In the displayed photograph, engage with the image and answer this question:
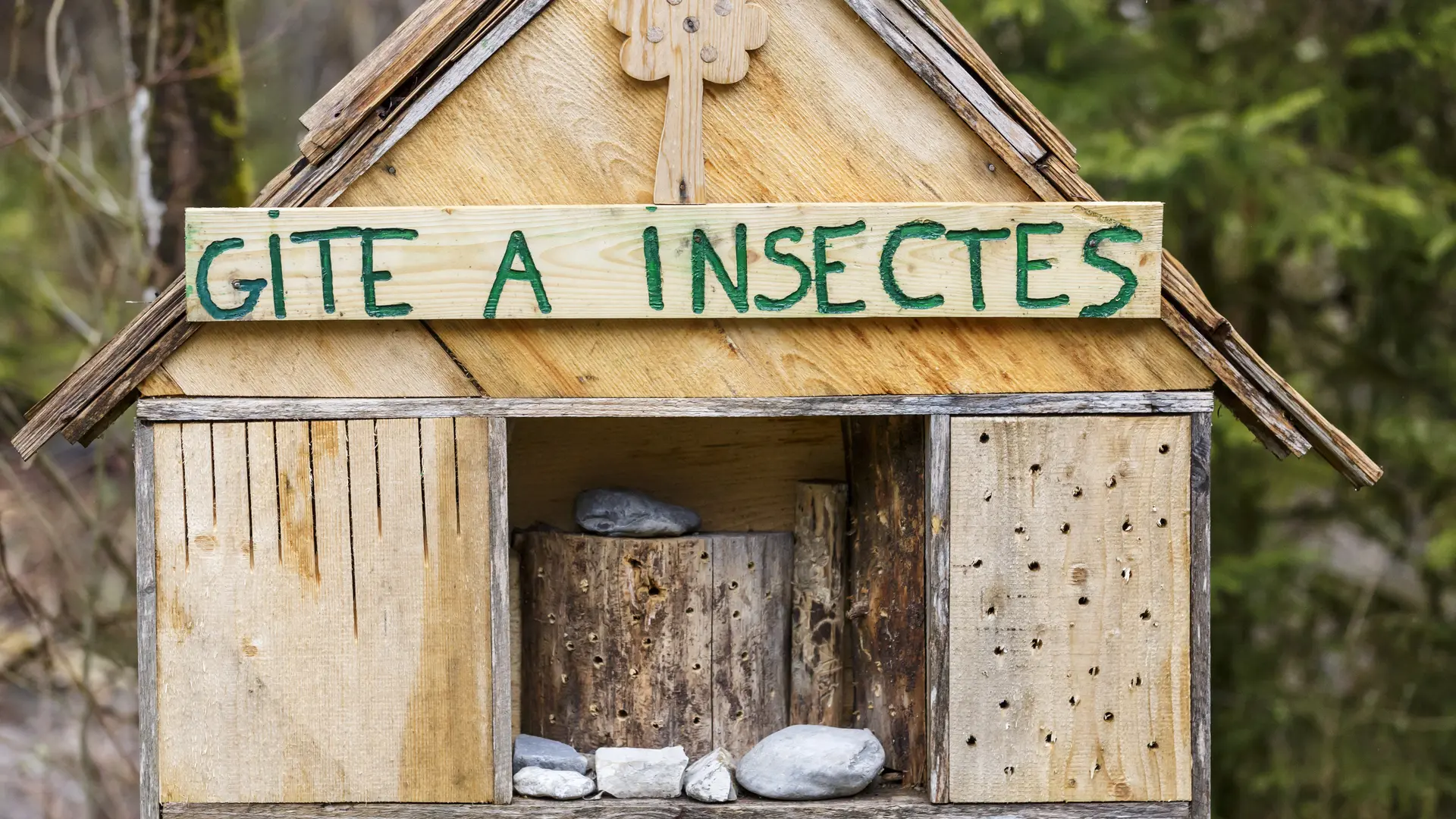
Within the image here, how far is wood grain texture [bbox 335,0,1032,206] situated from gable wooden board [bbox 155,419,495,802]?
508 millimetres

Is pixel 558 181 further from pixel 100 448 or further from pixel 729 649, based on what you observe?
Answer: pixel 100 448

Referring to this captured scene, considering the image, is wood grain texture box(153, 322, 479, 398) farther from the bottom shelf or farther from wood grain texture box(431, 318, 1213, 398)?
the bottom shelf

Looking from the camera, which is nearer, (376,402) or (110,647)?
(376,402)

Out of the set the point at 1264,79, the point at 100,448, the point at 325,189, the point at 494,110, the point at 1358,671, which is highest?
the point at 1264,79

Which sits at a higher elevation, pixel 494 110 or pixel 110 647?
pixel 494 110

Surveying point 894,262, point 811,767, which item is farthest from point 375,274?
point 811,767

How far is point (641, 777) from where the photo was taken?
8.83 feet

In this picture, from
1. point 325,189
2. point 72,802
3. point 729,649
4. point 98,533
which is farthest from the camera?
point 72,802

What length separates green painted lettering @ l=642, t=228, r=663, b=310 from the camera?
8.20 feet

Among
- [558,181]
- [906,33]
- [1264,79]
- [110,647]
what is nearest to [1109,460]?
[906,33]

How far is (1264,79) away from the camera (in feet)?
17.2

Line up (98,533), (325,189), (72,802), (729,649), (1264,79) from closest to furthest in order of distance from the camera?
(325,189) → (729,649) → (98,533) → (1264,79) → (72,802)

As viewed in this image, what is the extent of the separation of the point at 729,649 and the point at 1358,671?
3761mm

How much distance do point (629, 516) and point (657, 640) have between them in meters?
0.30
